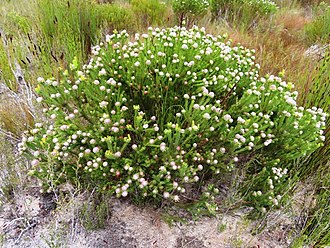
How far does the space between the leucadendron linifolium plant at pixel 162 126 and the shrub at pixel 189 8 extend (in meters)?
3.13

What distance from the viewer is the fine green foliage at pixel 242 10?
565cm

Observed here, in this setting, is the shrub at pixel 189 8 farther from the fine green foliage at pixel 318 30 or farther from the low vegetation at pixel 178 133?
the low vegetation at pixel 178 133

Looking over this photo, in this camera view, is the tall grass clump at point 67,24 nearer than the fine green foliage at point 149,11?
Yes

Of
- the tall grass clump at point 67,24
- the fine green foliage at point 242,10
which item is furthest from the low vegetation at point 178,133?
the fine green foliage at point 242,10

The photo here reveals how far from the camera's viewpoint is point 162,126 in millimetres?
2135

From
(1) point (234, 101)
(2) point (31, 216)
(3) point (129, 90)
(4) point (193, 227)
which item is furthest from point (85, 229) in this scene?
(1) point (234, 101)

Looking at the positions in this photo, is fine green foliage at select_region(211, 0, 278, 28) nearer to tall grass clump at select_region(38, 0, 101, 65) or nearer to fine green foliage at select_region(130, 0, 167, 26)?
fine green foliage at select_region(130, 0, 167, 26)

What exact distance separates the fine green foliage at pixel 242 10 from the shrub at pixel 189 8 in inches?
16.2

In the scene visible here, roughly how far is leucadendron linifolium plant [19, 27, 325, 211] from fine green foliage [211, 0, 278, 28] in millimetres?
3687

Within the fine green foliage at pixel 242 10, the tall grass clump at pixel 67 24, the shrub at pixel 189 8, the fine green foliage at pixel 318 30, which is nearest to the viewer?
the tall grass clump at pixel 67 24

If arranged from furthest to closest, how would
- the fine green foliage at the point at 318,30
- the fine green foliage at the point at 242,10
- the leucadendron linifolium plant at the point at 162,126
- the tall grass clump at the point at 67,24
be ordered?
the fine green foliage at the point at 242,10
the fine green foliage at the point at 318,30
the tall grass clump at the point at 67,24
the leucadendron linifolium plant at the point at 162,126

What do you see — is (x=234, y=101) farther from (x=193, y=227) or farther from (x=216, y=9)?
(x=216, y=9)

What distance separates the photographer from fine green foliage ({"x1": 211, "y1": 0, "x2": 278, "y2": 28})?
565 centimetres

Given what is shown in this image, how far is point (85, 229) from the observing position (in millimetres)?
2131
